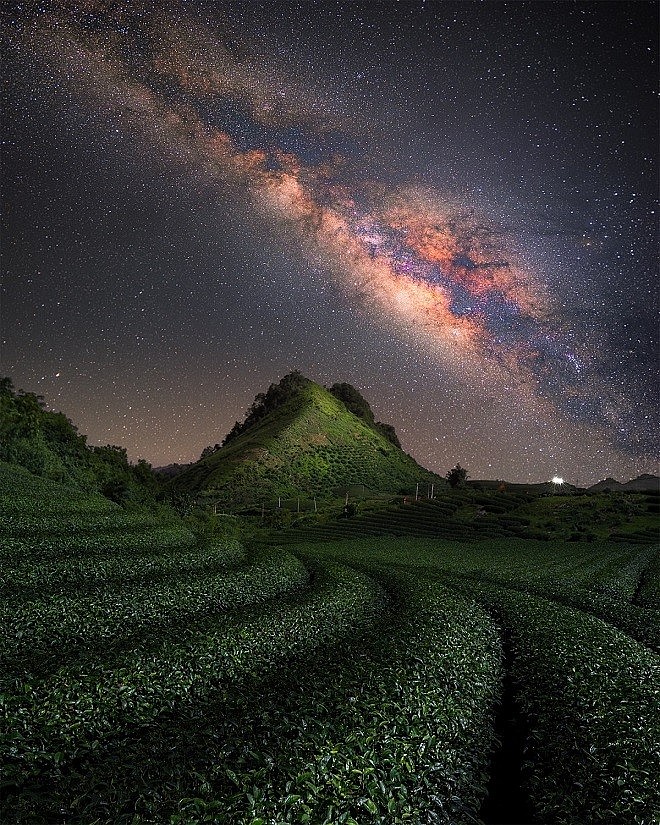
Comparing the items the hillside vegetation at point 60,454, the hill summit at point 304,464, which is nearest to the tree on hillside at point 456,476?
the hill summit at point 304,464

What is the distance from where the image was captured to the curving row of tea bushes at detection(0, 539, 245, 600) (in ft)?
73.4

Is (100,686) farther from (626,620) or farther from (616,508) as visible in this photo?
(616,508)

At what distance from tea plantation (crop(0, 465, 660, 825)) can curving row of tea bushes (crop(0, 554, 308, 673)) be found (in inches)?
3.5

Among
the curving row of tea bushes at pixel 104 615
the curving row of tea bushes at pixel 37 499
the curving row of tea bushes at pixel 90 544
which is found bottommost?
the curving row of tea bushes at pixel 104 615

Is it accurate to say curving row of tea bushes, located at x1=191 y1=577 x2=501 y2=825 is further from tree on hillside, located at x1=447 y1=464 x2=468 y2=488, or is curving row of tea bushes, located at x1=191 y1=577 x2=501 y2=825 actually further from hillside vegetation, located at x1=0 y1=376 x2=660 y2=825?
tree on hillside, located at x1=447 y1=464 x2=468 y2=488

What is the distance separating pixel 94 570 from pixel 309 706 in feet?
59.0

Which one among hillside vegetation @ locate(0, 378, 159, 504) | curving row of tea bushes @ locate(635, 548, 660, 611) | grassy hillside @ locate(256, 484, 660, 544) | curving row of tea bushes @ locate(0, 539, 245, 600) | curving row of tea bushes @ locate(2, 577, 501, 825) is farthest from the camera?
grassy hillside @ locate(256, 484, 660, 544)

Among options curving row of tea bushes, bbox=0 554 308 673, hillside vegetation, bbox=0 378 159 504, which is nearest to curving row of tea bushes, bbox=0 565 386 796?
curving row of tea bushes, bbox=0 554 308 673

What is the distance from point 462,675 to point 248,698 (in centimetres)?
655

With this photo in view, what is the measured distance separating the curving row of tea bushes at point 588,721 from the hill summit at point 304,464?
12288 cm

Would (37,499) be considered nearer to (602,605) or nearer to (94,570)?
(94,570)

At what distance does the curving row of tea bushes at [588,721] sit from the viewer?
32.9 ft

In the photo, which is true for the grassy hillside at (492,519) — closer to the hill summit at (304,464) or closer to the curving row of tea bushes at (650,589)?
the hill summit at (304,464)

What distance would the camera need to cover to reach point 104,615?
1953cm
